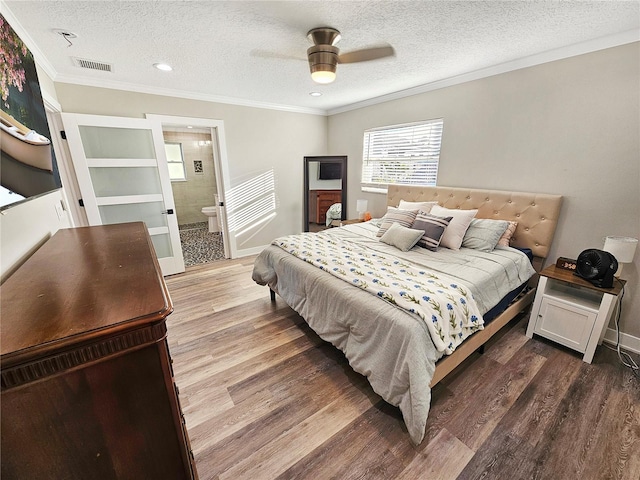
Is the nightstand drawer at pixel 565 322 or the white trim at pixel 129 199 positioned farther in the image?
the white trim at pixel 129 199

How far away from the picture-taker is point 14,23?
1621 mm

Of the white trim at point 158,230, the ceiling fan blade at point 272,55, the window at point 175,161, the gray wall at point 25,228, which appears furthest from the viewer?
the window at point 175,161

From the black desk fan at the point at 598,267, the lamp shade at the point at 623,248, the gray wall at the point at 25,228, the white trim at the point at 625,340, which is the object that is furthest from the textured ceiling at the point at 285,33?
the white trim at the point at 625,340

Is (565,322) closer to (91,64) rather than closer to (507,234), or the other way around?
(507,234)

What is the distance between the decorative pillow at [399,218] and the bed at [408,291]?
155 mm

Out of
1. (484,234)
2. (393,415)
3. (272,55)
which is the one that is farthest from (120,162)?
(484,234)

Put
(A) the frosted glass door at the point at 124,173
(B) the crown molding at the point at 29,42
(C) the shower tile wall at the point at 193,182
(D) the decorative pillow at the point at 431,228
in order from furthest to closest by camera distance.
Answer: (C) the shower tile wall at the point at 193,182 → (A) the frosted glass door at the point at 124,173 → (D) the decorative pillow at the point at 431,228 → (B) the crown molding at the point at 29,42

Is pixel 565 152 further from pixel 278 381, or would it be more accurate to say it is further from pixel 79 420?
pixel 79 420

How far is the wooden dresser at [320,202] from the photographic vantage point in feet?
15.5

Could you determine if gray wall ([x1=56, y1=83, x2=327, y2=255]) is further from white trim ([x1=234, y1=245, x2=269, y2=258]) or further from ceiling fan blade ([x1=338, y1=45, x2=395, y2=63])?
ceiling fan blade ([x1=338, y1=45, x2=395, y2=63])

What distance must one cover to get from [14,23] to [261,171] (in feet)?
9.25

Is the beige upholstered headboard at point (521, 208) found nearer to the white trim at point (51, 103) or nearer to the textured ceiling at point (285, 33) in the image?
the textured ceiling at point (285, 33)

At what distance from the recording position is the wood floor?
1336mm

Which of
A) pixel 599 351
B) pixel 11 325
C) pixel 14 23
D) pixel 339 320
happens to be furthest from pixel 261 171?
pixel 599 351
